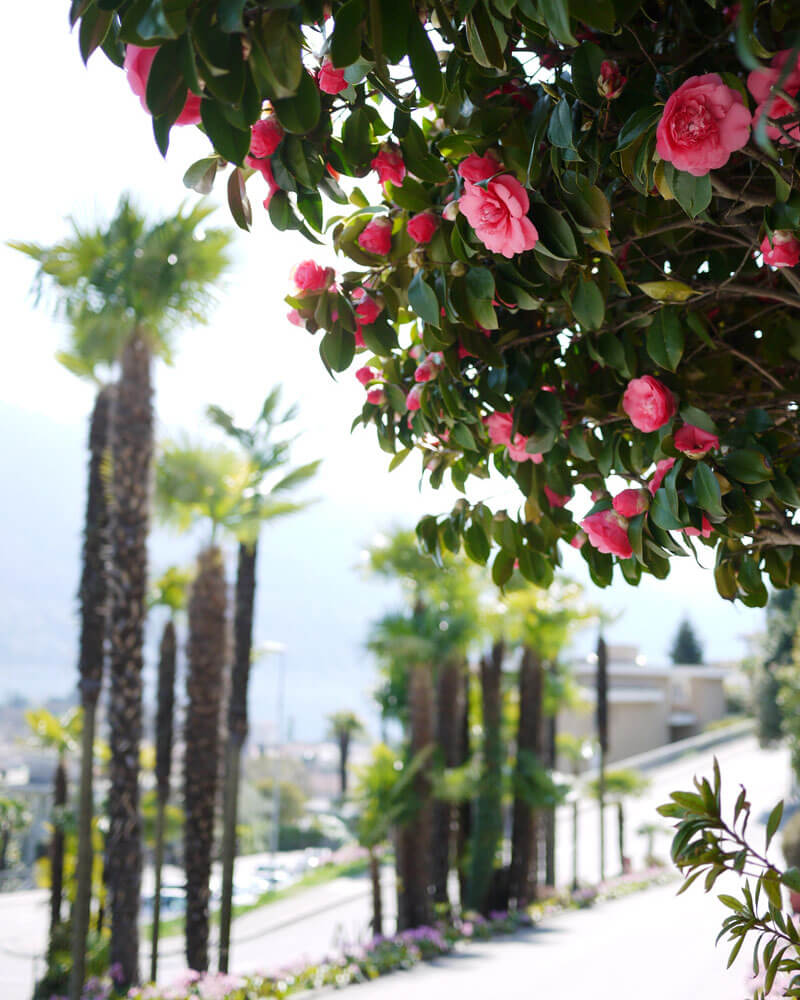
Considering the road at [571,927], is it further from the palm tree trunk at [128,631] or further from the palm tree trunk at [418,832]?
the palm tree trunk at [128,631]

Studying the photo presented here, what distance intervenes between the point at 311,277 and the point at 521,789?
43.2 feet

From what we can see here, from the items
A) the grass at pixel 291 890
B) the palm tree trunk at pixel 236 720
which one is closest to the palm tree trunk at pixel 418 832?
the palm tree trunk at pixel 236 720

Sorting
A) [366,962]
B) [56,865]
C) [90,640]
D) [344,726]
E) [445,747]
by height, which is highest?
[90,640]

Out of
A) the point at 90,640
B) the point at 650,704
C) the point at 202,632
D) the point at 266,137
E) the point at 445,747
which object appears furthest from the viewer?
the point at 650,704

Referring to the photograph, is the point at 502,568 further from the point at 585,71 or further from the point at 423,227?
the point at 585,71

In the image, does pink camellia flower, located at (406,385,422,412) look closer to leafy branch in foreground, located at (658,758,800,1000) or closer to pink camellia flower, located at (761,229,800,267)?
pink camellia flower, located at (761,229,800,267)

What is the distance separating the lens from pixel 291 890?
24.0 meters

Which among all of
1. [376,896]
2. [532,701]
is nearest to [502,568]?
[376,896]

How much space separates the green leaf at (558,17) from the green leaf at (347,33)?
208mm

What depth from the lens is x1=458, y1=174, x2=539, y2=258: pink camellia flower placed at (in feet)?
3.84

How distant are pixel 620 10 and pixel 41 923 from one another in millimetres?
22309

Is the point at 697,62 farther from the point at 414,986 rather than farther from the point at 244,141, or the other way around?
the point at 414,986

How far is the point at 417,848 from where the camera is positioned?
11578 mm

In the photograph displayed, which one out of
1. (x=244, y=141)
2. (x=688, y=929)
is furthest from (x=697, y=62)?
(x=688, y=929)
